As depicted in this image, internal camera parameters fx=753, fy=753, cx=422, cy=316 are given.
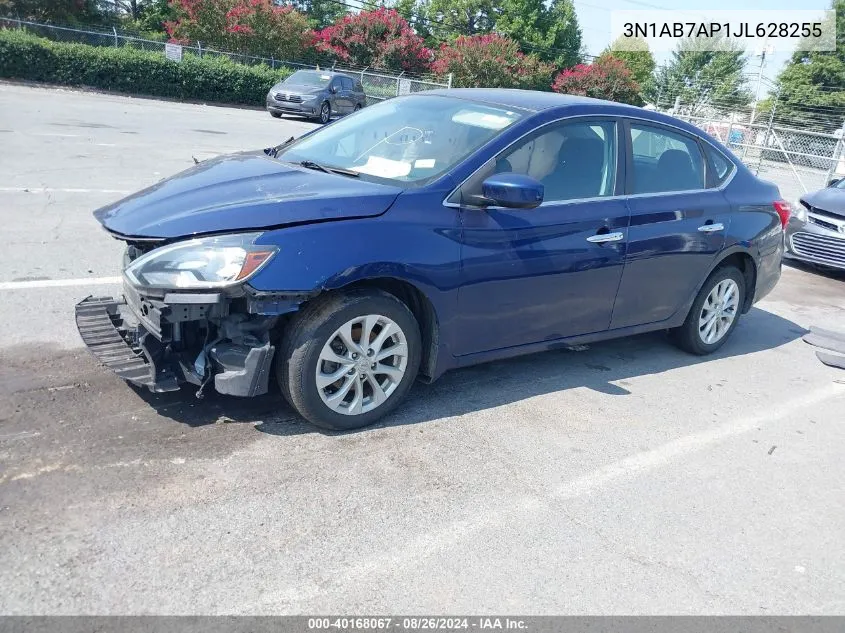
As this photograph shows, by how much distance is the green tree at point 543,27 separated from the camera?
2318 inches

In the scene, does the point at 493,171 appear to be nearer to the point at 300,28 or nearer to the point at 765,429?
the point at 765,429

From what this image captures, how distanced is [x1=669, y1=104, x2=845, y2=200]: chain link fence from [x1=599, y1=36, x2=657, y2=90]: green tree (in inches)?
1855

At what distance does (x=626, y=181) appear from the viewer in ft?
16.4

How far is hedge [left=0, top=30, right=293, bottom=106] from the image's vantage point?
2352cm

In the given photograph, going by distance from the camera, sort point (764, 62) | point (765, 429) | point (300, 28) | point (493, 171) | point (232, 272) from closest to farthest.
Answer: point (232, 272) < point (493, 171) < point (765, 429) < point (300, 28) < point (764, 62)

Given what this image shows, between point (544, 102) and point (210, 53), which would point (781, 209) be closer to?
point (544, 102)

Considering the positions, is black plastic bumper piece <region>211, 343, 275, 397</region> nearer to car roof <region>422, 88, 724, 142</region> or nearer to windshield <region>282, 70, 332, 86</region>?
car roof <region>422, 88, 724, 142</region>

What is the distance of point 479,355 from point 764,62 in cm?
5502

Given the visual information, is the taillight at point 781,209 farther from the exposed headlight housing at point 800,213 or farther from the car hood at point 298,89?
the car hood at point 298,89

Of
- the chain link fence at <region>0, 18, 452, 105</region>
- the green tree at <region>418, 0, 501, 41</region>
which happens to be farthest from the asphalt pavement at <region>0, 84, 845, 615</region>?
the green tree at <region>418, 0, 501, 41</region>

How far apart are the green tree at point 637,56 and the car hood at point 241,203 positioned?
67927mm

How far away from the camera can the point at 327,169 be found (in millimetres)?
4445

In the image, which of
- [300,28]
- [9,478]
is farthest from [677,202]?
[300,28]

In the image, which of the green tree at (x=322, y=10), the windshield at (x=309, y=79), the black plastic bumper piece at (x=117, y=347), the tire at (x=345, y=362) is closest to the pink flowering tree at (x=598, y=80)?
the green tree at (x=322, y=10)
